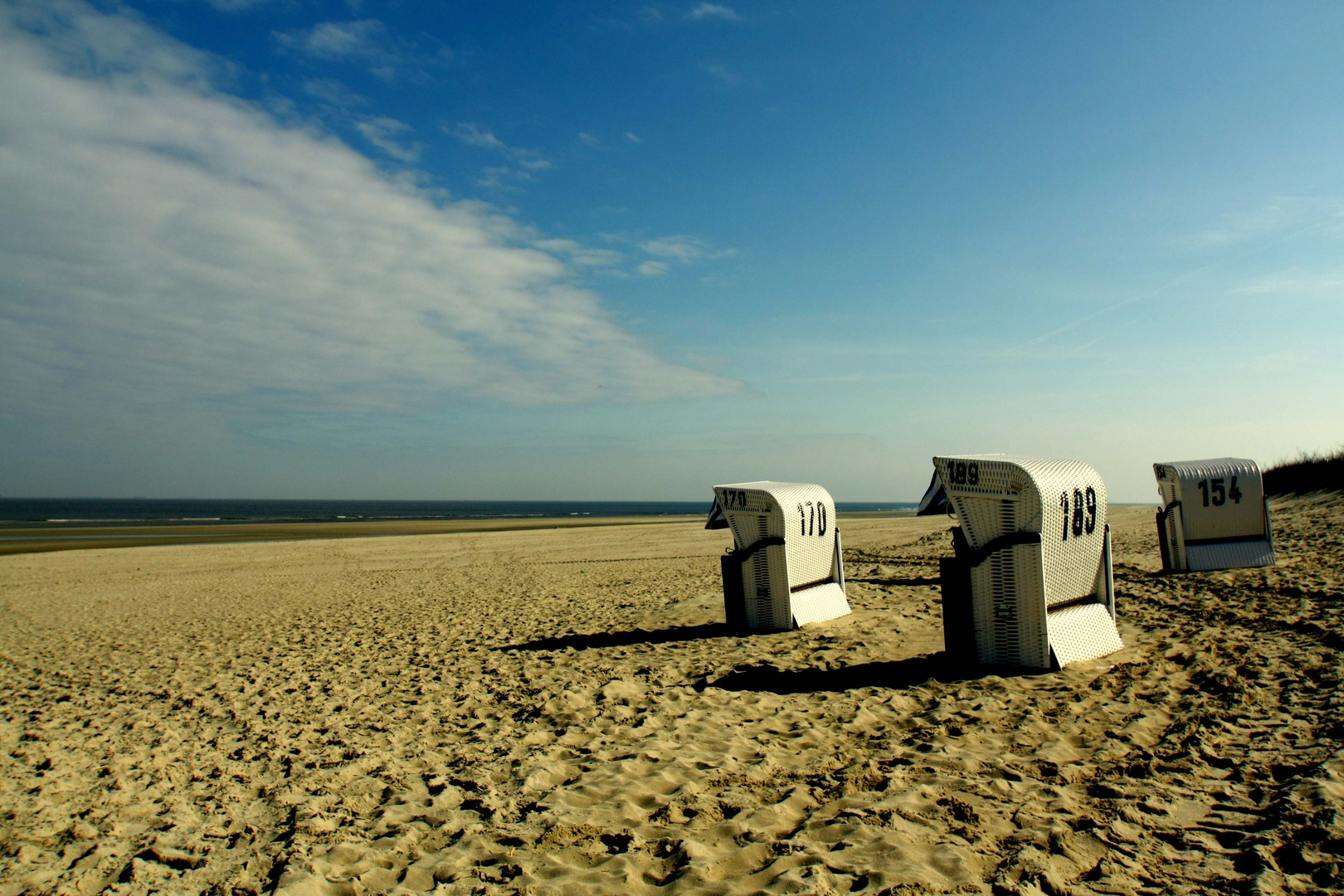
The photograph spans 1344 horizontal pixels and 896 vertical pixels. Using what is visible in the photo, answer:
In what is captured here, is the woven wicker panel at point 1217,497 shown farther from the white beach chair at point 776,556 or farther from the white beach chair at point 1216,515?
the white beach chair at point 776,556

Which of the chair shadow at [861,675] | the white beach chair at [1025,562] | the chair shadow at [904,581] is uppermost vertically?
the white beach chair at [1025,562]

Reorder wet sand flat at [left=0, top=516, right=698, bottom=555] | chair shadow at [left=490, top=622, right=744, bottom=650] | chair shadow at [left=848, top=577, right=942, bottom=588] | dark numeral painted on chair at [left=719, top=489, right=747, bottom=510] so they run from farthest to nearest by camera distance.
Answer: wet sand flat at [left=0, top=516, right=698, bottom=555]
chair shadow at [left=848, top=577, right=942, bottom=588]
dark numeral painted on chair at [left=719, top=489, right=747, bottom=510]
chair shadow at [left=490, top=622, right=744, bottom=650]

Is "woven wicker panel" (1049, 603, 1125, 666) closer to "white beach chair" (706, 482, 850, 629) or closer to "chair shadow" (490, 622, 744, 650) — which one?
"white beach chair" (706, 482, 850, 629)

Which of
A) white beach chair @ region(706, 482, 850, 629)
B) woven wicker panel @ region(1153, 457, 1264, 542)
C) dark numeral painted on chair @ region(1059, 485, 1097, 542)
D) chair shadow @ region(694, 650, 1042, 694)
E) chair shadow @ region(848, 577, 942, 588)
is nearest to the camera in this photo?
chair shadow @ region(694, 650, 1042, 694)

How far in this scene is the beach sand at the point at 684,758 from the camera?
3605mm

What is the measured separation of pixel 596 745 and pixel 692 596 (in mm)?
7602

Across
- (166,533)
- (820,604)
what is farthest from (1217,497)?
(166,533)

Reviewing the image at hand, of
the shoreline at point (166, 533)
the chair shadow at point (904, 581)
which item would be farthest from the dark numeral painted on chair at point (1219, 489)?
the shoreline at point (166, 533)

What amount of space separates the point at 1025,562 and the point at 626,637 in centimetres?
498

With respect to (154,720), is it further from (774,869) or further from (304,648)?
(774,869)

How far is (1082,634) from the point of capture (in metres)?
7.00

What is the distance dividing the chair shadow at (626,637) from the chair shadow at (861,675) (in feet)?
6.65

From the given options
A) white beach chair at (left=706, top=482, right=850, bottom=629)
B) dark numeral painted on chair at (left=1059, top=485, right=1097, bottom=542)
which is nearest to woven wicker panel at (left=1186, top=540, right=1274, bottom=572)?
white beach chair at (left=706, top=482, right=850, bottom=629)

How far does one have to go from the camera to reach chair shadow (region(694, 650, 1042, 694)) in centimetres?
662
